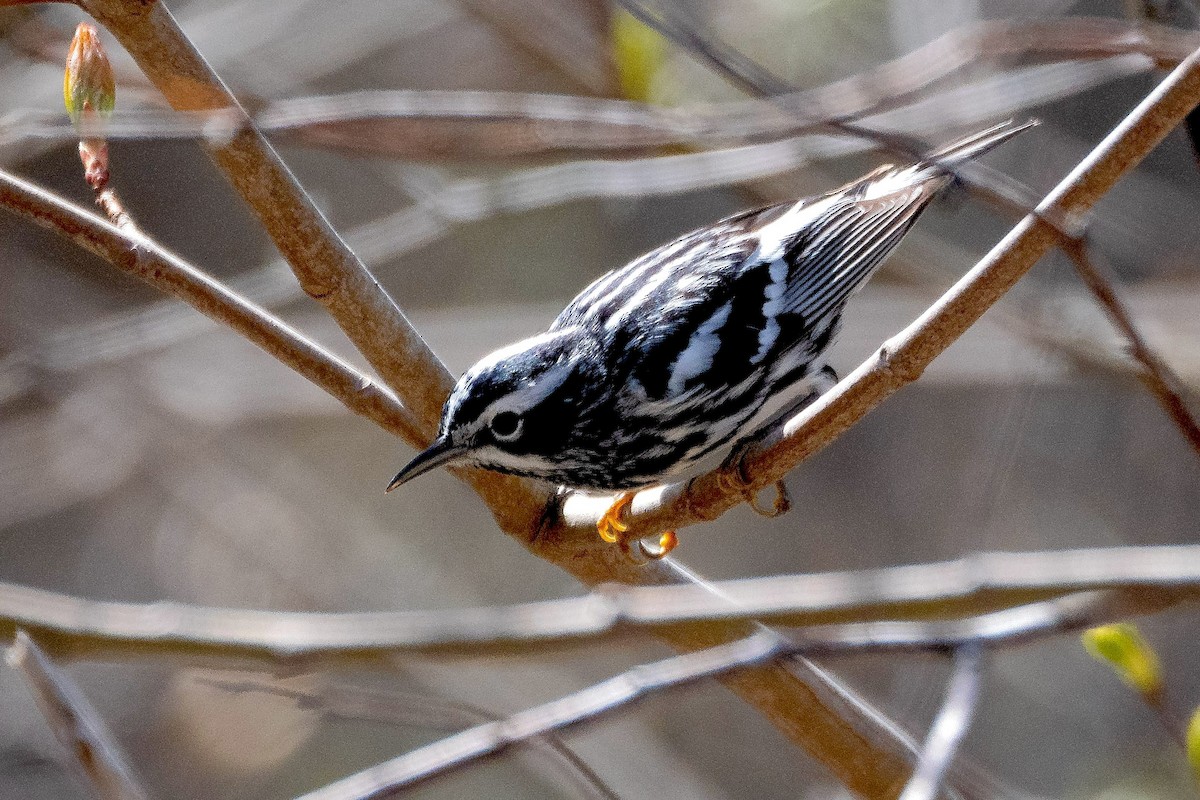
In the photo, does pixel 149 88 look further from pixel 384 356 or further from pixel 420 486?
pixel 420 486

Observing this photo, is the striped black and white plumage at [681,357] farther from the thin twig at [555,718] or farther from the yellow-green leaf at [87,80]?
the thin twig at [555,718]

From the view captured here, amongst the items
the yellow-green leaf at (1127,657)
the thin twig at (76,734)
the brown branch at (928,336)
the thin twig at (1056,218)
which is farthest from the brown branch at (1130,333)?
the thin twig at (76,734)

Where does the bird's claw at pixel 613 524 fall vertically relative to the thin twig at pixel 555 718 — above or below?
below

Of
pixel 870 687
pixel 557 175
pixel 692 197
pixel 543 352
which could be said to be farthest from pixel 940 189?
pixel 692 197

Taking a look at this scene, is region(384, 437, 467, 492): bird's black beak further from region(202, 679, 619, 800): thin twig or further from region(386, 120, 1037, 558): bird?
region(202, 679, 619, 800): thin twig

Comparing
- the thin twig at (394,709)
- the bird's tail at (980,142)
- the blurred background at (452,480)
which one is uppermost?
the thin twig at (394,709)

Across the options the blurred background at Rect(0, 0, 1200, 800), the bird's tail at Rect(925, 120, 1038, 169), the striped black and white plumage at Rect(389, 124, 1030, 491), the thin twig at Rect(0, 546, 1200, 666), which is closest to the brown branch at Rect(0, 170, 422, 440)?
the striped black and white plumage at Rect(389, 124, 1030, 491)
